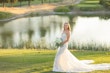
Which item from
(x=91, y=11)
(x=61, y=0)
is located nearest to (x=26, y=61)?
(x=91, y=11)

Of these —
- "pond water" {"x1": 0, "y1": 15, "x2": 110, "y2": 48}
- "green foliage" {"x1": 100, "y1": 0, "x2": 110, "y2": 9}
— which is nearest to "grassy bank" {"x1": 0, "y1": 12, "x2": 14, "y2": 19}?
"pond water" {"x1": 0, "y1": 15, "x2": 110, "y2": 48}

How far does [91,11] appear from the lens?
69125 mm

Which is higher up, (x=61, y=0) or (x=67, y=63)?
(x=67, y=63)

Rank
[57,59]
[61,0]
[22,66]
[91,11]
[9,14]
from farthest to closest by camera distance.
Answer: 1. [61,0]
2. [91,11]
3. [9,14]
4. [22,66]
5. [57,59]

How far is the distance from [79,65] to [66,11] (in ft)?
182

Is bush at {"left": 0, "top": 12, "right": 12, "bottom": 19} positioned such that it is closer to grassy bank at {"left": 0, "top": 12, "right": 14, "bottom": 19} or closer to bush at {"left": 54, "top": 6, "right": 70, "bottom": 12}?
grassy bank at {"left": 0, "top": 12, "right": 14, "bottom": 19}

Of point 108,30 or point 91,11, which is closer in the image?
point 108,30

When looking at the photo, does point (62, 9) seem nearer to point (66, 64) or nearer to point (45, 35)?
point (45, 35)

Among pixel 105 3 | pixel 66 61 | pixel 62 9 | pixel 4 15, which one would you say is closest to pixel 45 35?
pixel 4 15

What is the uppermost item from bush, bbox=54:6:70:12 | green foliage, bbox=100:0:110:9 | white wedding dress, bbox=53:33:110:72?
white wedding dress, bbox=53:33:110:72

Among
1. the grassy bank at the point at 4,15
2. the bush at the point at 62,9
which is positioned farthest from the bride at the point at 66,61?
the bush at the point at 62,9

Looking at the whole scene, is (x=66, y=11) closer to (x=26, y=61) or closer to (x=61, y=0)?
(x=61, y=0)

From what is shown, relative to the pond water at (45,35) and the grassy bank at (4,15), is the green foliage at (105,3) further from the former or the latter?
the pond water at (45,35)

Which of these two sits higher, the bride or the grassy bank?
the bride
